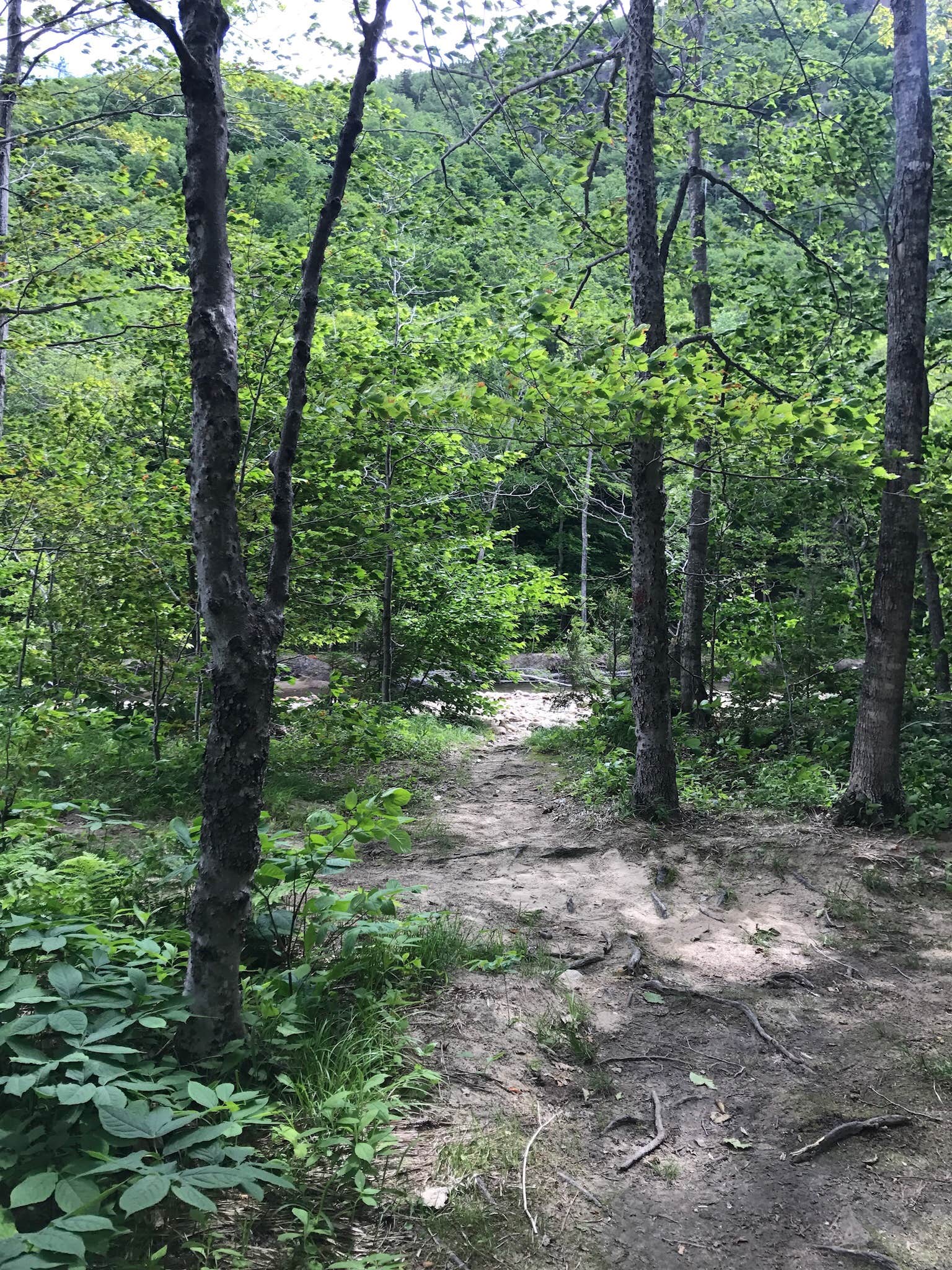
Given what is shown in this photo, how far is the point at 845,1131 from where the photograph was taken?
294 centimetres

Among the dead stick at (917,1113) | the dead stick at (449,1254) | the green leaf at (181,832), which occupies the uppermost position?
the green leaf at (181,832)

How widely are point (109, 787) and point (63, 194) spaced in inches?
219

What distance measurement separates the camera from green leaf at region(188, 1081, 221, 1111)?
83.9 inches

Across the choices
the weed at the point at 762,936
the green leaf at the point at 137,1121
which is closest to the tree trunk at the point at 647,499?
the weed at the point at 762,936

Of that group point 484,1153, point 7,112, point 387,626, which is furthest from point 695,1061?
point 7,112

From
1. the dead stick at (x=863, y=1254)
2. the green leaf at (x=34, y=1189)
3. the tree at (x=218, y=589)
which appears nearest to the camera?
the green leaf at (x=34, y=1189)

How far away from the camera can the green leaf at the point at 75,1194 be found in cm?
181

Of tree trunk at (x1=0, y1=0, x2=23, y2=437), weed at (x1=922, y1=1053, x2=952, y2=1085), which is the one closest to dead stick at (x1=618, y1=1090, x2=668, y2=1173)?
weed at (x1=922, y1=1053, x2=952, y2=1085)

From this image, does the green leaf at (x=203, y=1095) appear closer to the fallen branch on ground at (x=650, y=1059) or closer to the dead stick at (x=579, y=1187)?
the dead stick at (x=579, y=1187)

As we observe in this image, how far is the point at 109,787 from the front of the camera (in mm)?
7055

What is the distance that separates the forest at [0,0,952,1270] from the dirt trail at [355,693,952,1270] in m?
0.02

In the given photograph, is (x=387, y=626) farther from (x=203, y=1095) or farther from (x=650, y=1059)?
(x=203, y=1095)

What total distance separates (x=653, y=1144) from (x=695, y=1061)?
69cm

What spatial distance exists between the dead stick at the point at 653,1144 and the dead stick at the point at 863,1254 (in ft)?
2.10
